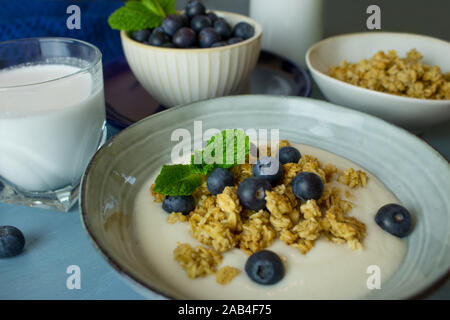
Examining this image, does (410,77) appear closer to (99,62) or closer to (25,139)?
(99,62)

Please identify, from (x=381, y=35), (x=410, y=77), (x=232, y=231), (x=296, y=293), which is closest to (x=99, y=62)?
(x=232, y=231)

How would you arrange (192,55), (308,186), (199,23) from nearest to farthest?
(308,186)
(192,55)
(199,23)

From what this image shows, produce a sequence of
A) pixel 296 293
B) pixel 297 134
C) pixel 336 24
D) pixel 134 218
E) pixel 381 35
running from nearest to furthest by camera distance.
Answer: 1. pixel 296 293
2. pixel 134 218
3. pixel 297 134
4. pixel 381 35
5. pixel 336 24

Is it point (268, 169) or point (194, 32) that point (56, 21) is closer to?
point (194, 32)

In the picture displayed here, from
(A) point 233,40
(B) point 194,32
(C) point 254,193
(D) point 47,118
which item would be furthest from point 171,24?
(C) point 254,193

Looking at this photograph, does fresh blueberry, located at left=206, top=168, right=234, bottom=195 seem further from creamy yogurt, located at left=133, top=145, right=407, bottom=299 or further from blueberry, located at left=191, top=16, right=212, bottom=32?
blueberry, located at left=191, top=16, right=212, bottom=32

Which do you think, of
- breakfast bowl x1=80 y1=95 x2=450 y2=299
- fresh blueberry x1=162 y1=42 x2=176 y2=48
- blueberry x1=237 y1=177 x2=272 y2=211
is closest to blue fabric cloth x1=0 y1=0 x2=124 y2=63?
fresh blueberry x1=162 y1=42 x2=176 y2=48
